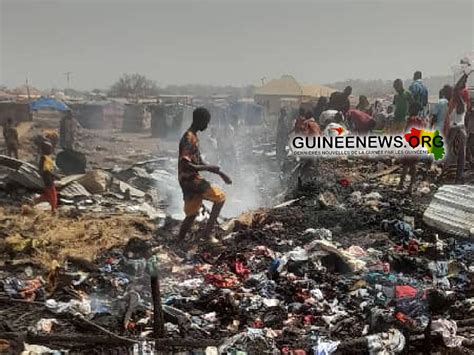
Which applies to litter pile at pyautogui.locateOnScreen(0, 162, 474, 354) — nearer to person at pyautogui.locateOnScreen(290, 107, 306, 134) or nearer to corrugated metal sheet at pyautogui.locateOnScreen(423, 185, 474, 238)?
corrugated metal sheet at pyautogui.locateOnScreen(423, 185, 474, 238)

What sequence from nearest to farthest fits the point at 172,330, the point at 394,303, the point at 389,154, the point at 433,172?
1. the point at 172,330
2. the point at 394,303
3. the point at 433,172
4. the point at 389,154

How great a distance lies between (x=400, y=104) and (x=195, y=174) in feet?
A: 16.2

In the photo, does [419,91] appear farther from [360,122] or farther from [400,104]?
[360,122]

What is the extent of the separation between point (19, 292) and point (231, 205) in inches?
194

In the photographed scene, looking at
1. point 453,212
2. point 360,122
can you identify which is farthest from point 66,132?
point 453,212

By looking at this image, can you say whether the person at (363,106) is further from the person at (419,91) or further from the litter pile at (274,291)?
the litter pile at (274,291)

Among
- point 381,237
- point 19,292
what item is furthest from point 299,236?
point 19,292

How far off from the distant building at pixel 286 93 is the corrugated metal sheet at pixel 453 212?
516 inches

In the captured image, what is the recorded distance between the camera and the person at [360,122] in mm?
10688

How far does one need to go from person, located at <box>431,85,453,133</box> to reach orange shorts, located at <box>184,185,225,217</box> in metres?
4.40

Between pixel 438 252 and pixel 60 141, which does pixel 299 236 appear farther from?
pixel 60 141

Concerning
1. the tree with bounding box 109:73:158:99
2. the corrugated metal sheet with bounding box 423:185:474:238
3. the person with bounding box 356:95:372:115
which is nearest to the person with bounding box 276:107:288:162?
the person with bounding box 356:95:372:115

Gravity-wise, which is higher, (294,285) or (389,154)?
(389,154)

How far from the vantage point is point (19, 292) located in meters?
4.75
